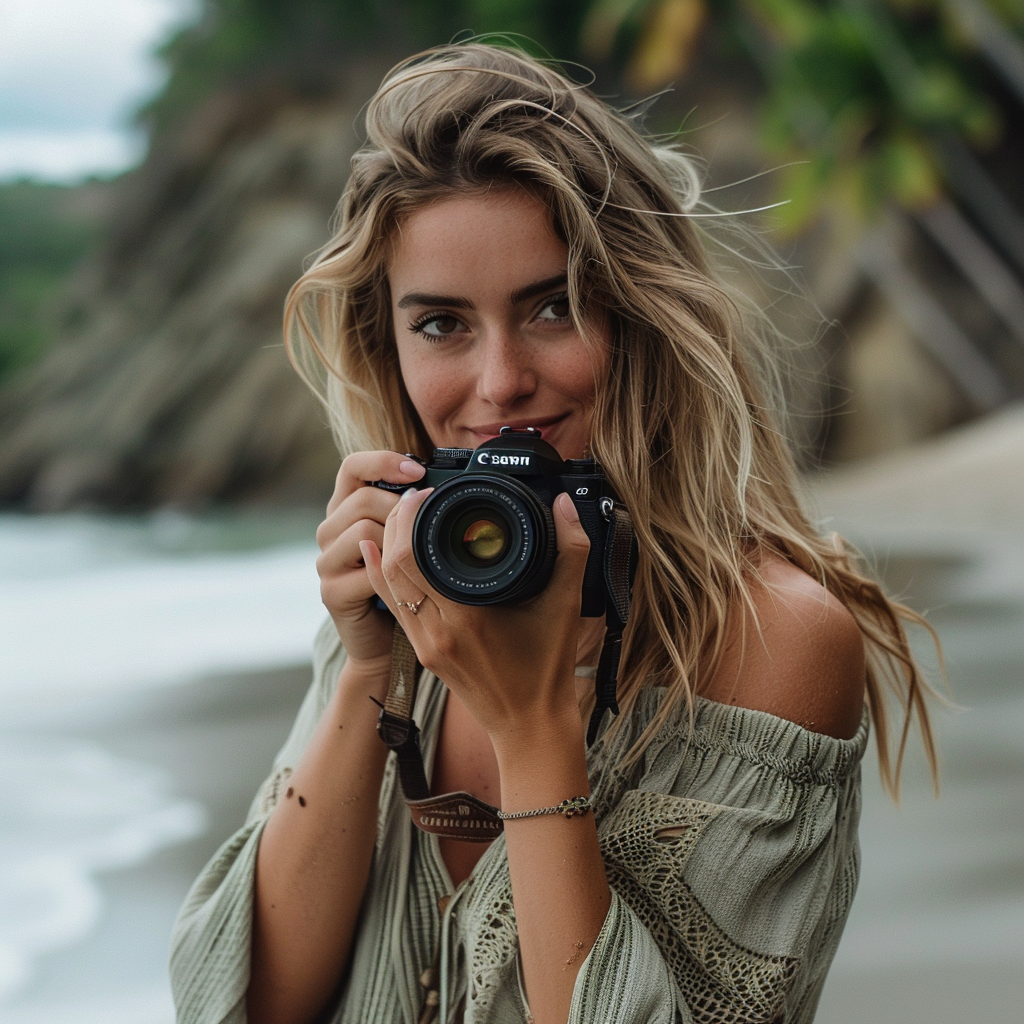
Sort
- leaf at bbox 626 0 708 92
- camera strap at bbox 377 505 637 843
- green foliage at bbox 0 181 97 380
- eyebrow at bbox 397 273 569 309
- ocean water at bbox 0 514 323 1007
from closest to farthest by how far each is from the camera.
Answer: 1. camera strap at bbox 377 505 637 843
2. eyebrow at bbox 397 273 569 309
3. ocean water at bbox 0 514 323 1007
4. leaf at bbox 626 0 708 92
5. green foliage at bbox 0 181 97 380

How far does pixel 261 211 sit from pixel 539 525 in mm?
16179

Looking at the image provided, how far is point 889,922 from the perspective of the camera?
2457mm

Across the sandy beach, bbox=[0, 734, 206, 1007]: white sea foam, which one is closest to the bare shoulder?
the sandy beach

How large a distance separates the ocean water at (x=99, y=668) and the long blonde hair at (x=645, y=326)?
155 centimetres

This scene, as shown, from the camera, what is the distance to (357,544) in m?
1.25

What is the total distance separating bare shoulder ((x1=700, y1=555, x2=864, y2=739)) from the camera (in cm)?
117

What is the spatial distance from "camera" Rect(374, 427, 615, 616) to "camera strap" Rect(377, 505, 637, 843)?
0.6 inches

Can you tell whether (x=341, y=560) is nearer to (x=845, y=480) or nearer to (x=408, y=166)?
(x=408, y=166)

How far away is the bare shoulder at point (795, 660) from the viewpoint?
45.9 inches

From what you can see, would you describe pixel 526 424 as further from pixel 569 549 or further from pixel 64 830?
pixel 64 830

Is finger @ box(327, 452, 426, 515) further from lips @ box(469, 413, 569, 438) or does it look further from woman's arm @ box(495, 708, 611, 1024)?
woman's arm @ box(495, 708, 611, 1024)

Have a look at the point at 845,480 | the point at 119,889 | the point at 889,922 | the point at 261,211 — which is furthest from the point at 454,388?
the point at 261,211

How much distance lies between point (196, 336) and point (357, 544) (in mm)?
14794

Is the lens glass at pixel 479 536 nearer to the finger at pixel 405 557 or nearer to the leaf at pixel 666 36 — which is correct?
the finger at pixel 405 557
